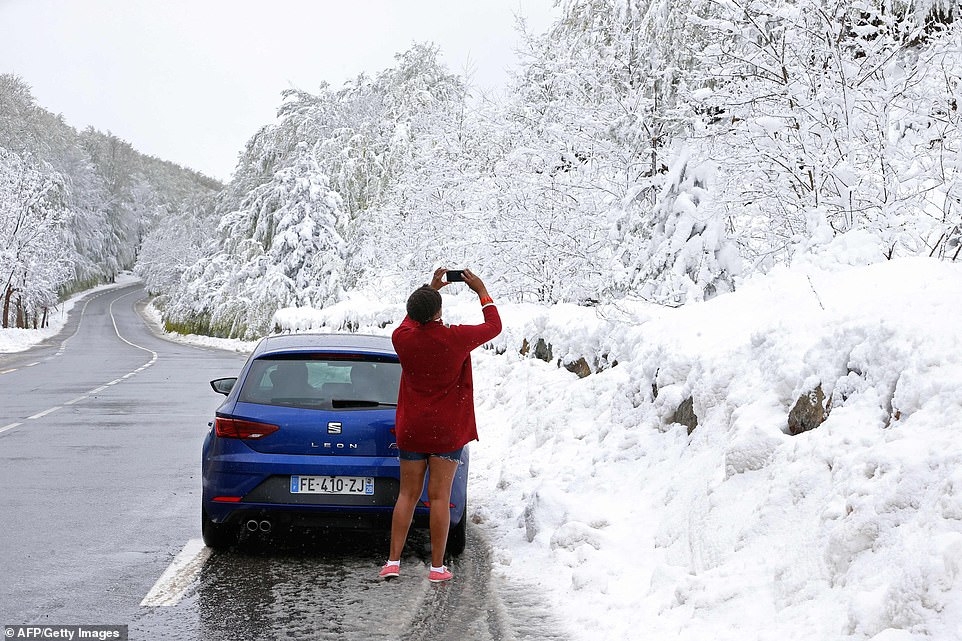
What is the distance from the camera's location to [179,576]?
20.0 ft

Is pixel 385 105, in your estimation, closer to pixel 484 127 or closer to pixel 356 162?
pixel 356 162

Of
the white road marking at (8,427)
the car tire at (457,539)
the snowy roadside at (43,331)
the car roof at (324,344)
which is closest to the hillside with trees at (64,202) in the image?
the snowy roadside at (43,331)

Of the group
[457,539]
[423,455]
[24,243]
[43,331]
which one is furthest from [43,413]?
[43,331]

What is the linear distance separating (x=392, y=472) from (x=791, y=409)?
104 inches

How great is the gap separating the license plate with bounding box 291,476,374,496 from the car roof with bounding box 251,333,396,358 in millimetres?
983

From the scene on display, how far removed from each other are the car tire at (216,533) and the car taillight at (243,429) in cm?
59

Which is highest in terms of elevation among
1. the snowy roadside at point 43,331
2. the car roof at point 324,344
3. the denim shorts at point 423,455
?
the car roof at point 324,344

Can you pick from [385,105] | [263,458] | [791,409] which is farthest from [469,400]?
[385,105]

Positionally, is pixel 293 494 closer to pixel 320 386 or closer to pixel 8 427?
pixel 320 386

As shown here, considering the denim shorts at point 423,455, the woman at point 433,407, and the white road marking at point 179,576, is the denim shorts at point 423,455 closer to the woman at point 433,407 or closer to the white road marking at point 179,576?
the woman at point 433,407

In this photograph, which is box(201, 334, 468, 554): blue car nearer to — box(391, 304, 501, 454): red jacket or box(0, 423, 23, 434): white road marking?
box(391, 304, 501, 454): red jacket

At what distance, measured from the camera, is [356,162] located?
45.4m

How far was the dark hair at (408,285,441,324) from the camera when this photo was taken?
5902 mm

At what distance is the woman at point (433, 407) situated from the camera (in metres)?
5.93
